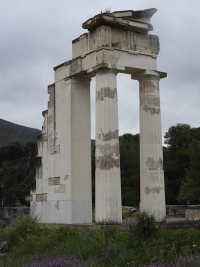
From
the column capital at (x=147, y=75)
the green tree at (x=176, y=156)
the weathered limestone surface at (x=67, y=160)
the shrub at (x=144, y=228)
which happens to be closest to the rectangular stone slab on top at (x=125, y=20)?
the column capital at (x=147, y=75)

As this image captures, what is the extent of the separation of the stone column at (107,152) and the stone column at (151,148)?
153 cm

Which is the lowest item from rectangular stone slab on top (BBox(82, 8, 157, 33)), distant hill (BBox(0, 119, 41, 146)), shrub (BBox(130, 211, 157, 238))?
shrub (BBox(130, 211, 157, 238))

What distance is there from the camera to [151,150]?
17.6 meters

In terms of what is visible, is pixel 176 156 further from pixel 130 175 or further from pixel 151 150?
pixel 151 150

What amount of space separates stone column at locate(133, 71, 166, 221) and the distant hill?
224ft

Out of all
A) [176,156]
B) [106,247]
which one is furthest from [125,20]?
[176,156]

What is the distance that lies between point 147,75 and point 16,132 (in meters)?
76.0

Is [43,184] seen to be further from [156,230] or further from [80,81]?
[156,230]

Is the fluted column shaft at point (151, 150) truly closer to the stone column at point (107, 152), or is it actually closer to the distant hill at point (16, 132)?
the stone column at point (107, 152)

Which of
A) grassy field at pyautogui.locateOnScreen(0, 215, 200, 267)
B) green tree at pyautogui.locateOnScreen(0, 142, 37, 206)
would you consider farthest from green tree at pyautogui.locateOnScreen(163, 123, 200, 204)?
grassy field at pyautogui.locateOnScreen(0, 215, 200, 267)

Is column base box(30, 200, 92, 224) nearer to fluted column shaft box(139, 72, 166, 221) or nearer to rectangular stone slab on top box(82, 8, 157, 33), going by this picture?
fluted column shaft box(139, 72, 166, 221)

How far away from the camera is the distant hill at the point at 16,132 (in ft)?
284

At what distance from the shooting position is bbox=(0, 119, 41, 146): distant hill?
8656 cm

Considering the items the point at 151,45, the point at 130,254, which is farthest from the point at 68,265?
the point at 151,45
